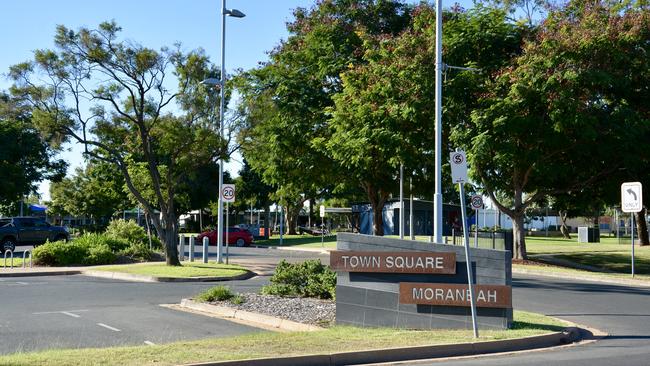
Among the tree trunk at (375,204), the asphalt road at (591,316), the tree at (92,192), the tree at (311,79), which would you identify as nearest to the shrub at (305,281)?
the asphalt road at (591,316)

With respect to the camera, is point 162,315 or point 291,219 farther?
point 291,219

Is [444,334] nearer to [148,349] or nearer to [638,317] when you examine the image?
[148,349]

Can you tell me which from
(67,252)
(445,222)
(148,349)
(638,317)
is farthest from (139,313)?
(445,222)

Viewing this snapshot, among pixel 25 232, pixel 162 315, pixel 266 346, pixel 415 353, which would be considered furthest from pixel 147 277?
pixel 25 232

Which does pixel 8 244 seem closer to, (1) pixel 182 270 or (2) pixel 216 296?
(1) pixel 182 270

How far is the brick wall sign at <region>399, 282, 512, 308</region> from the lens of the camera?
37.6 ft

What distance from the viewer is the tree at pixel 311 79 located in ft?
112

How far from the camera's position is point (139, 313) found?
46.6 feet

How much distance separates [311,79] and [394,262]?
23.6 meters

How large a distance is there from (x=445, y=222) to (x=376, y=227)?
26.0 meters

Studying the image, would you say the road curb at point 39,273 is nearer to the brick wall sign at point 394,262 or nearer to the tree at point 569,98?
the brick wall sign at point 394,262

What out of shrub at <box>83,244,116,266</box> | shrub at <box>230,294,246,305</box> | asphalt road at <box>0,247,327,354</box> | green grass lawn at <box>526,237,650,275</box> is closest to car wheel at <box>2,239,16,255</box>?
shrub at <box>83,244,116,266</box>

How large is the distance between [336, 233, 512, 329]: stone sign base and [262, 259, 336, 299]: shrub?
Answer: 304cm

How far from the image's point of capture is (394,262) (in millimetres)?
12172
